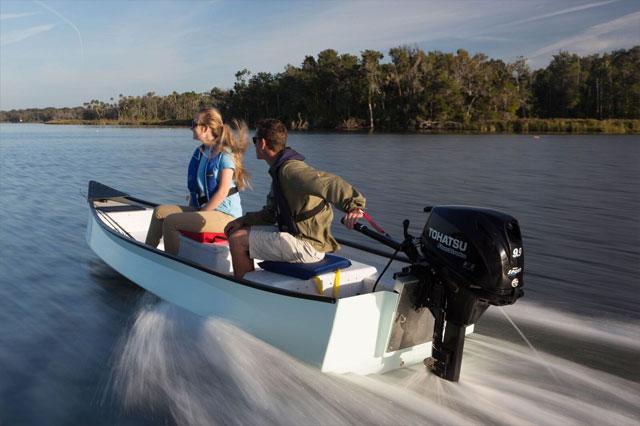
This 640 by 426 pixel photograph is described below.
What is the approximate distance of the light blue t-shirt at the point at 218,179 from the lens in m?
5.81

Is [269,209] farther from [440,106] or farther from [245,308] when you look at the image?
[440,106]

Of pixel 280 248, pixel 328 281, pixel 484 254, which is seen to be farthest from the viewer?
pixel 328 281

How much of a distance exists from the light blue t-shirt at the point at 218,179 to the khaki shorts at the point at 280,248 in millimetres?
1119

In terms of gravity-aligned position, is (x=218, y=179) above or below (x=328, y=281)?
above

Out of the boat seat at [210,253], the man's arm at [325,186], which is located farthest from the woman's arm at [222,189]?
the man's arm at [325,186]

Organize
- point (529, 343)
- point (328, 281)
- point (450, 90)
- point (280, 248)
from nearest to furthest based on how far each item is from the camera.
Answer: point (280, 248), point (328, 281), point (529, 343), point (450, 90)

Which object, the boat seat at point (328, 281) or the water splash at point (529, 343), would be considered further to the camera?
the water splash at point (529, 343)

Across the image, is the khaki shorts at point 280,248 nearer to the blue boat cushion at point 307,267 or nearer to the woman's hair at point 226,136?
the blue boat cushion at point 307,267

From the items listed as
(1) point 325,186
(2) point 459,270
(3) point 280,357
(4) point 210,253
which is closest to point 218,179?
(4) point 210,253

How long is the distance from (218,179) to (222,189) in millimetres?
132

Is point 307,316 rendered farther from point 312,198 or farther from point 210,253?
point 210,253

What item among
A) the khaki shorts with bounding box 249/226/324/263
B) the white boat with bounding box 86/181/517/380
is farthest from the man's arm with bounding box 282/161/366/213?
A: the white boat with bounding box 86/181/517/380

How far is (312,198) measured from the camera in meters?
4.48

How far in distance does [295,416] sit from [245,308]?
3.64ft
